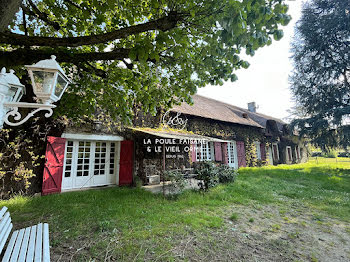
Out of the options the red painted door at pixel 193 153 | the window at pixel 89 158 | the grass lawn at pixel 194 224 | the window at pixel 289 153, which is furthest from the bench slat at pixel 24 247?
the window at pixel 289 153

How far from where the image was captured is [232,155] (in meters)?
12.1

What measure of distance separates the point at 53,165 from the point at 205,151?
7.83 meters

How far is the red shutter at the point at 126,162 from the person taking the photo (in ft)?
23.6

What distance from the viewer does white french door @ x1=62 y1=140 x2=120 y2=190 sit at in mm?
6422

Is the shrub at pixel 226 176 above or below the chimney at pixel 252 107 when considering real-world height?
below

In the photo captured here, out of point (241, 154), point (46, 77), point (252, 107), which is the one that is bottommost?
point (241, 154)

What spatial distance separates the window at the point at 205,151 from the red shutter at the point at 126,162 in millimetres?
4126

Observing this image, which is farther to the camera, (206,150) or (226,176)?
(206,150)

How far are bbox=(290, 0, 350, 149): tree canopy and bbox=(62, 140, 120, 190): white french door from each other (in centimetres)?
1294

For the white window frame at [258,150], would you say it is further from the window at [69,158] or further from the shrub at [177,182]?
the window at [69,158]

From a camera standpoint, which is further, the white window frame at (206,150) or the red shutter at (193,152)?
the white window frame at (206,150)

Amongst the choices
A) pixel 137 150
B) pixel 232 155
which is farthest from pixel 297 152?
pixel 137 150

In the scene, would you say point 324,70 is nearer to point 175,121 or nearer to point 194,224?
point 175,121

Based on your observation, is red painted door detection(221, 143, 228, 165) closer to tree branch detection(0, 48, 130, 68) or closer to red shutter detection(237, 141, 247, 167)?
red shutter detection(237, 141, 247, 167)
